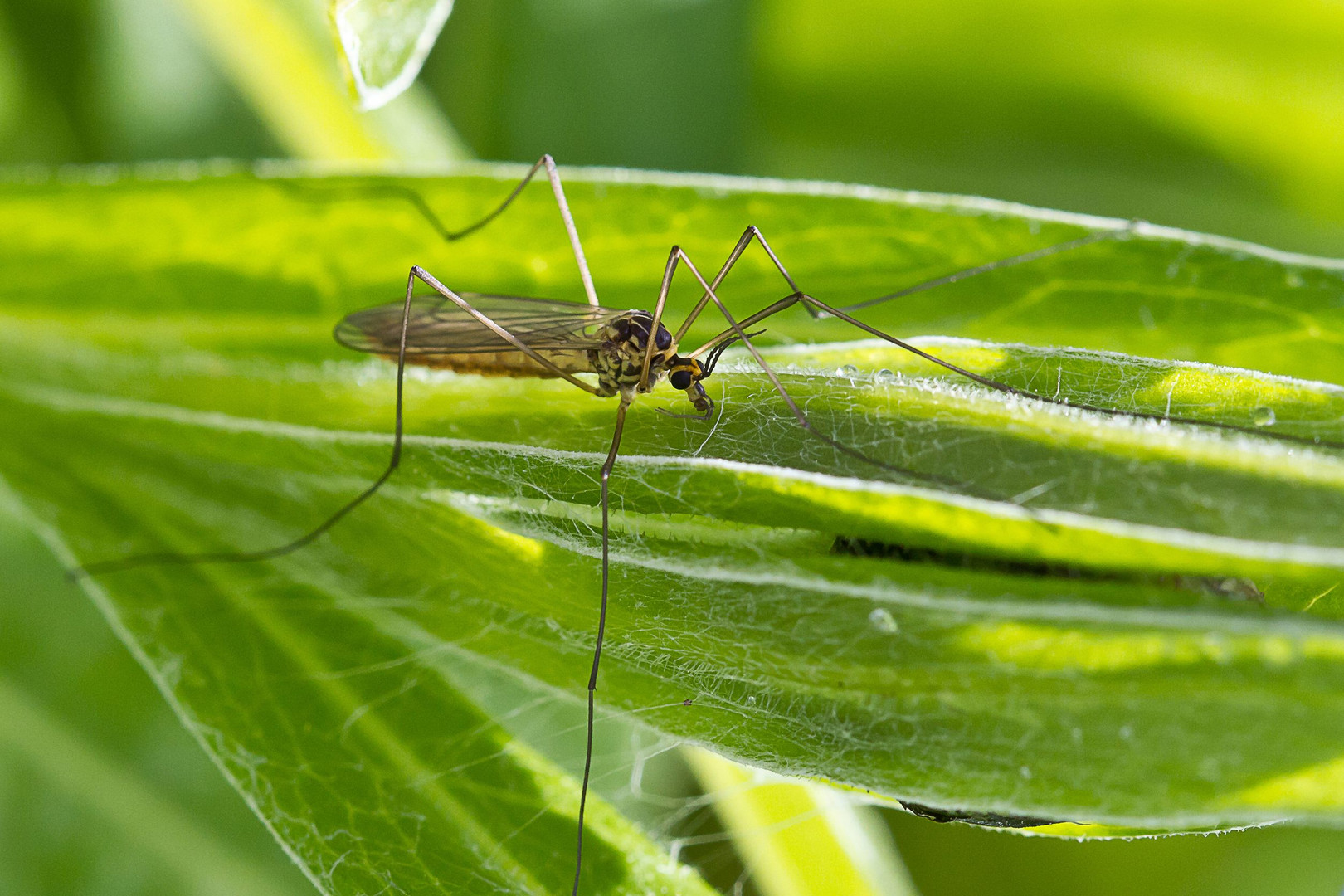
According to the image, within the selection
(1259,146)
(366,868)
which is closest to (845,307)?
(366,868)

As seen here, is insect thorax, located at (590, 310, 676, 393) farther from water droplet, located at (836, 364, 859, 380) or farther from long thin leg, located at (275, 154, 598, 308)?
water droplet, located at (836, 364, 859, 380)

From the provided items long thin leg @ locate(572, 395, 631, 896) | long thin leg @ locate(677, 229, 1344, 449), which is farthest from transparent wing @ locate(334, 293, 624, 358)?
long thin leg @ locate(572, 395, 631, 896)

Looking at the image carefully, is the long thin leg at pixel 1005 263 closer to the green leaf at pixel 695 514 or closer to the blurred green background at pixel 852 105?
the green leaf at pixel 695 514

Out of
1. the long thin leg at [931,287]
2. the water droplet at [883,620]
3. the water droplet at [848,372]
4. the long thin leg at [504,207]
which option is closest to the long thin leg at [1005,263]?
the long thin leg at [931,287]

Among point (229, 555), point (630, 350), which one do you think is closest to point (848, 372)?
point (630, 350)

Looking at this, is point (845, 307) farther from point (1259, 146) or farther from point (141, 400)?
point (1259, 146)

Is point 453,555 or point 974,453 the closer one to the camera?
point 974,453
